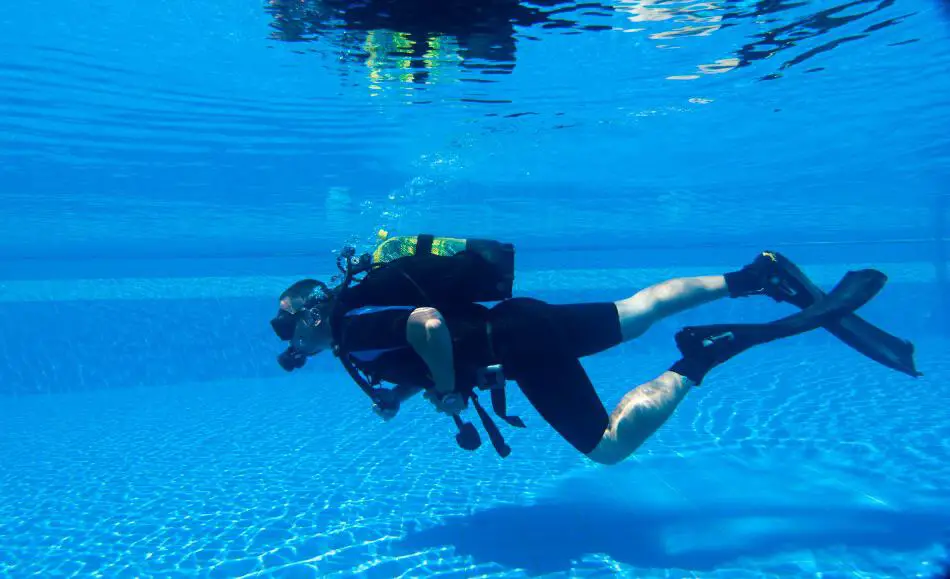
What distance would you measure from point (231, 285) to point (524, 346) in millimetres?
29507

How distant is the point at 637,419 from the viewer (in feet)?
16.6

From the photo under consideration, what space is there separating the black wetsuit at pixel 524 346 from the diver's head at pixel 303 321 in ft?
1.11

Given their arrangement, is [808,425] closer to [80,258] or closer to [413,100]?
[413,100]

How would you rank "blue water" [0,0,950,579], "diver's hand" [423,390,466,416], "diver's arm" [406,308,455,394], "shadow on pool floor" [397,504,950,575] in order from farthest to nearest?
"blue water" [0,0,950,579] → "shadow on pool floor" [397,504,950,575] → "diver's hand" [423,390,466,416] → "diver's arm" [406,308,455,394]

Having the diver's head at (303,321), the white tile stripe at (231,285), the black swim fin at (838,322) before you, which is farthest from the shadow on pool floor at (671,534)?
the white tile stripe at (231,285)

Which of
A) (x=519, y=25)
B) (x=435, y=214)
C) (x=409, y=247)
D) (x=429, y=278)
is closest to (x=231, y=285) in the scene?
(x=435, y=214)

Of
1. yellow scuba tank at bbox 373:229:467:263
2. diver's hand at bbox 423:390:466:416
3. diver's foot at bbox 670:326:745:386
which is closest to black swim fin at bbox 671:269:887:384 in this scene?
diver's foot at bbox 670:326:745:386

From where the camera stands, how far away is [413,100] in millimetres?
11094

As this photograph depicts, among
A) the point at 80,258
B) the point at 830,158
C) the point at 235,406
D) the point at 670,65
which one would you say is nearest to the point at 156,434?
the point at 235,406

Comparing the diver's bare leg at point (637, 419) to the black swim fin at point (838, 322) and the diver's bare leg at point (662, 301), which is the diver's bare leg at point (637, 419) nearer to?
the diver's bare leg at point (662, 301)

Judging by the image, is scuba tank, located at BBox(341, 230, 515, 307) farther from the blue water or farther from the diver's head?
the blue water

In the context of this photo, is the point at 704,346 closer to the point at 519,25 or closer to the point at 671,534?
the point at 671,534

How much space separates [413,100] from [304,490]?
7.38m

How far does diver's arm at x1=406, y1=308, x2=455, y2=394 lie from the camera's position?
13.9ft
